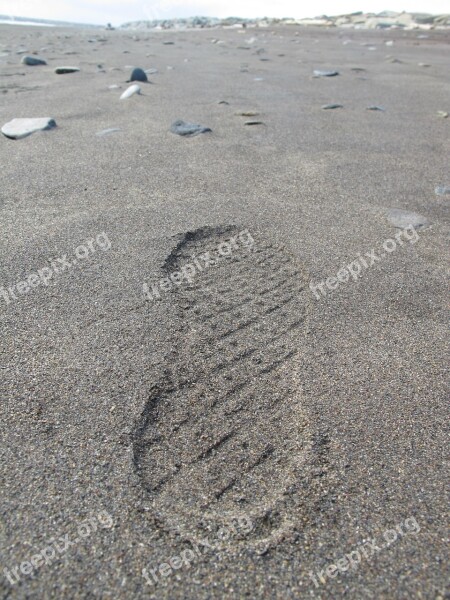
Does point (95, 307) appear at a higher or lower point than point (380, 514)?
higher

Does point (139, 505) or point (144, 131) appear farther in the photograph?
point (144, 131)

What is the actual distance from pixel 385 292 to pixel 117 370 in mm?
912

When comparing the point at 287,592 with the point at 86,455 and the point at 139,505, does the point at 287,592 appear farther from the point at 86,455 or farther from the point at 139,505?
the point at 86,455

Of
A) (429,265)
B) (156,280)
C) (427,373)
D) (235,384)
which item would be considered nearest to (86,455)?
(235,384)

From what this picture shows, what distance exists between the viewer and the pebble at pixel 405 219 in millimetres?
2066

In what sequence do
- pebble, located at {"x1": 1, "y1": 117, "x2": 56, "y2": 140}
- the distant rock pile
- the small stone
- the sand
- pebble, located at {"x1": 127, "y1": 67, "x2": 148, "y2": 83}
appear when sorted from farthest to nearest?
the distant rock pile < pebble, located at {"x1": 127, "y1": 67, "x2": 148, "y2": 83} < the small stone < pebble, located at {"x1": 1, "y1": 117, "x2": 56, "y2": 140} < the sand

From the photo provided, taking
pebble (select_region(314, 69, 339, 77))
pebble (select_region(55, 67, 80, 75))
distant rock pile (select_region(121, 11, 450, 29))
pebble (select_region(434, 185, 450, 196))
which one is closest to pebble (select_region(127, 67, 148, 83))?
pebble (select_region(55, 67, 80, 75))

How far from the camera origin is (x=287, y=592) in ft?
2.80

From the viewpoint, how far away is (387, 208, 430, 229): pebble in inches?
81.4

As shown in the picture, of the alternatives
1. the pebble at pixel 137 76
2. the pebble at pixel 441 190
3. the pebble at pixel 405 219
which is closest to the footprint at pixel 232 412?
the pebble at pixel 405 219

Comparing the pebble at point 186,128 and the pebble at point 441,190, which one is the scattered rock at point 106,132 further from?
the pebble at point 441,190

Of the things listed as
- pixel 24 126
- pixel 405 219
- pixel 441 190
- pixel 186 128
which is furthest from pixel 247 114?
pixel 405 219

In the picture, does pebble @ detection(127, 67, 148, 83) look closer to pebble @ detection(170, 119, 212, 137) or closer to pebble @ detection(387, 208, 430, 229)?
pebble @ detection(170, 119, 212, 137)

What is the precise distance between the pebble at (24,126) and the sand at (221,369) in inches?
2.4
